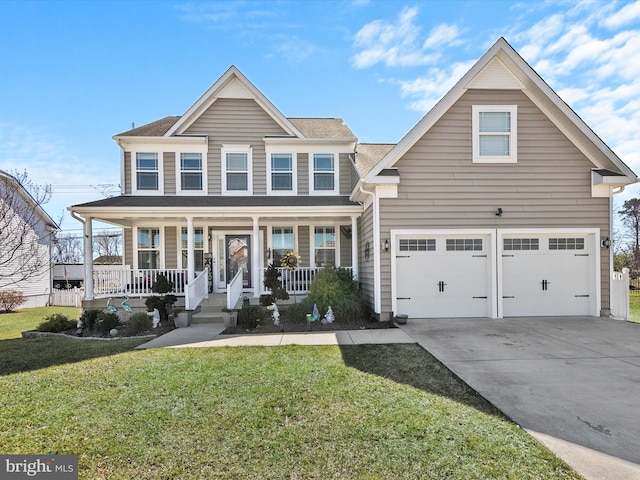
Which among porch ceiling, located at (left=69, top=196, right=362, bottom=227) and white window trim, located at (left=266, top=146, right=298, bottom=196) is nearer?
porch ceiling, located at (left=69, top=196, right=362, bottom=227)

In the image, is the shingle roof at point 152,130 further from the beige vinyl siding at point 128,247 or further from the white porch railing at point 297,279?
the white porch railing at point 297,279

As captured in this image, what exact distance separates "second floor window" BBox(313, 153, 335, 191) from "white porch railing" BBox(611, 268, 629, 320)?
8816 millimetres

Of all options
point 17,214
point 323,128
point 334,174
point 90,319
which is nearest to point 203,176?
point 334,174

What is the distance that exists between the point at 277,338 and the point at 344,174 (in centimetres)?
697

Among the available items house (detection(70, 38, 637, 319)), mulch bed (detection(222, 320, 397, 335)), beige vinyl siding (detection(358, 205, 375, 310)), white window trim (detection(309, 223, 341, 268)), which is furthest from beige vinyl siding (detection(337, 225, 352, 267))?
mulch bed (detection(222, 320, 397, 335))

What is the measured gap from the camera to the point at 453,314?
9.38 meters

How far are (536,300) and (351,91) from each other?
9.38 m

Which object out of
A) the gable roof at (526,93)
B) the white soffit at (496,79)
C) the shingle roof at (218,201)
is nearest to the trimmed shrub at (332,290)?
the shingle roof at (218,201)

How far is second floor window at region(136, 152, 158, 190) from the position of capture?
39.6ft

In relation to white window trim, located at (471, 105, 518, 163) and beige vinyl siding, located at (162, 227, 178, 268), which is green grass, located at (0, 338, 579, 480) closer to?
white window trim, located at (471, 105, 518, 163)

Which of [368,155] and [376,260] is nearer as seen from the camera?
[376,260]

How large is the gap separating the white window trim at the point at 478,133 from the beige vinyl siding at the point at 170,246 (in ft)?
33.1

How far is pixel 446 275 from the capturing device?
370 inches

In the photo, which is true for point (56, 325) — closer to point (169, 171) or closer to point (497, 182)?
point (169, 171)
